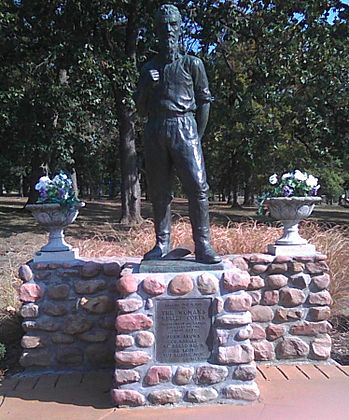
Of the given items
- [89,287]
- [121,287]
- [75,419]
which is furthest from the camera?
[89,287]

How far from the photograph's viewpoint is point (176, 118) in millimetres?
4188

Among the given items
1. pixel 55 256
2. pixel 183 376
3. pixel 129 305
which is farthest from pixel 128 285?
pixel 55 256

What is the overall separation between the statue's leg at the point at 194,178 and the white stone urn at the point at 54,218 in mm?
1252

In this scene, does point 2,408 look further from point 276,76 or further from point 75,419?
point 276,76

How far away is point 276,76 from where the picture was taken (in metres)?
14.0

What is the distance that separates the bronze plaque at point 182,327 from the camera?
405 centimetres

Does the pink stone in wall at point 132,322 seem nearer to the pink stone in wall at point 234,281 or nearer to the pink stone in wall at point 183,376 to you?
the pink stone in wall at point 183,376

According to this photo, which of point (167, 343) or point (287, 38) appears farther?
point (287, 38)

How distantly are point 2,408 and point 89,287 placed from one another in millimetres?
1261

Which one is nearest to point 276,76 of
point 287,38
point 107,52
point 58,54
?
point 287,38

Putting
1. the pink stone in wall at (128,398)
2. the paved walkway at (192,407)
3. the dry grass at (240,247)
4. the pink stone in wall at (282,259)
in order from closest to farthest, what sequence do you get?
1. the paved walkway at (192,407)
2. the pink stone in wall at (128,398)
3. the pink stone in wall at (282,259)
4. the dry grass at (240,247)

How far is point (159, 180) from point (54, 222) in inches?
46.5

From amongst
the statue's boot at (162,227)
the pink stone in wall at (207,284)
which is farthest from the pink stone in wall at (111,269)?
the pink stone in wall at (207,284)

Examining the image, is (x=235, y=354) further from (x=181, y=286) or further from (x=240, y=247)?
(x=240, y=247)
